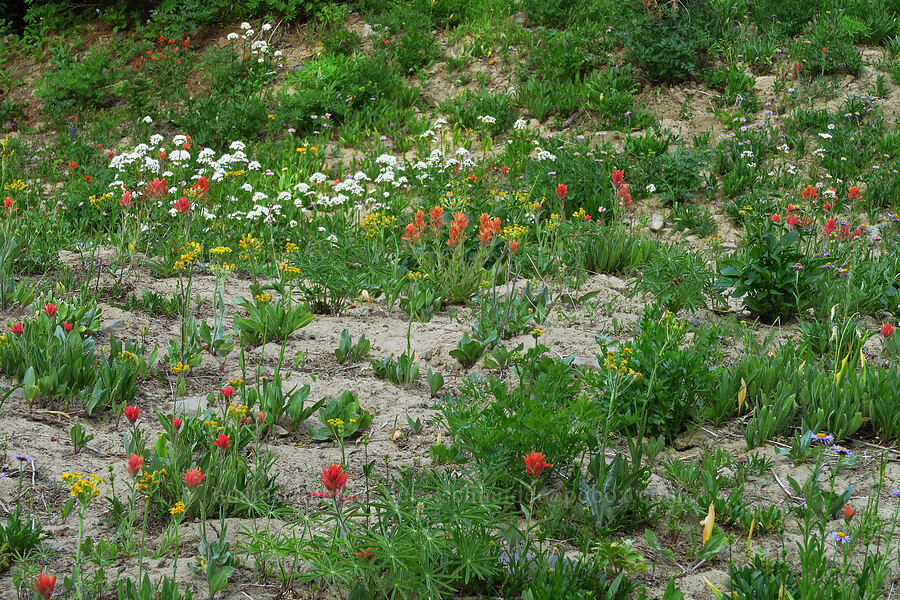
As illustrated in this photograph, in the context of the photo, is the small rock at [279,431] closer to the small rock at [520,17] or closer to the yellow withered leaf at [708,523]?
the yellow withered leaf at [708,523]

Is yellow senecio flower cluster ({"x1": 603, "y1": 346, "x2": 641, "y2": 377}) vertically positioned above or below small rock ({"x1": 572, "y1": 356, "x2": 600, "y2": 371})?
above

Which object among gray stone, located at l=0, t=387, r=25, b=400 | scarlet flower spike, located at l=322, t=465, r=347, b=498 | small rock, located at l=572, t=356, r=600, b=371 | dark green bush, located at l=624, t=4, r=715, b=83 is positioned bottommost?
small rock, located at l=572, t=356, r=600, b=371

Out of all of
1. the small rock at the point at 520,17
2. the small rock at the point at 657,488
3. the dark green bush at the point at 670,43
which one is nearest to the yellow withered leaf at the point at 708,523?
the small rock at the point at 657,488

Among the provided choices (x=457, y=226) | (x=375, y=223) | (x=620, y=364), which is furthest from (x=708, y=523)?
(x=375, y=223)

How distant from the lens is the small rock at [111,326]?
14.6 feet

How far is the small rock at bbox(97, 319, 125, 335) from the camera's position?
4441 millimetres

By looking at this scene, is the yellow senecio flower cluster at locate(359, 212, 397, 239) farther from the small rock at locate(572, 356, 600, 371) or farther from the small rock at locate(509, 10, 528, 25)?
the small rock at locate(509, 10, 528, 25)

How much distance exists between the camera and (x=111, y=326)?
449cm

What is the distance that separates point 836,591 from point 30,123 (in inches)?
441

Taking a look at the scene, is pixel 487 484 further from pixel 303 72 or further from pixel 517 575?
pixel 303 72

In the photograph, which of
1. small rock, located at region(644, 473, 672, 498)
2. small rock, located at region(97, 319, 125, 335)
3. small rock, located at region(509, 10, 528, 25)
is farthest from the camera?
small rock, located at region(509, 10, 528, 25)

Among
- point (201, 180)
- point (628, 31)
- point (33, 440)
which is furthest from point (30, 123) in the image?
point (33, 440)

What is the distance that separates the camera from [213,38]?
11703 mm

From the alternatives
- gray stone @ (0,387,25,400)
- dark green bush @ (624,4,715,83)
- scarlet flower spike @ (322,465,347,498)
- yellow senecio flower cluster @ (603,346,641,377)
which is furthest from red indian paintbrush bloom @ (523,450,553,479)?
dark green bush @ (624,4,715,83)
